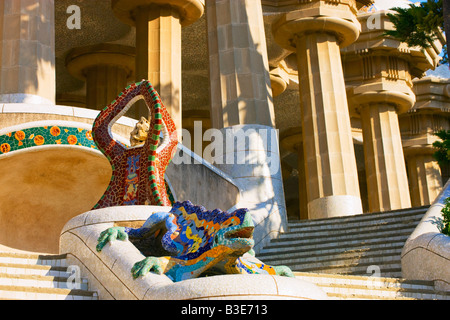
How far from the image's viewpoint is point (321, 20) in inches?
967

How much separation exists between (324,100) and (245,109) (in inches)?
208

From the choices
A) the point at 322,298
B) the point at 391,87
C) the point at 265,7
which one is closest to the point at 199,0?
the point at 265,7

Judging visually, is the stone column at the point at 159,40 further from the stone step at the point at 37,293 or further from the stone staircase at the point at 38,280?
the stone step at the point at 37,293

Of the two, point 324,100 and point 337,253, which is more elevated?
point 324,100

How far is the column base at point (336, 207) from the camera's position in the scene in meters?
22.8

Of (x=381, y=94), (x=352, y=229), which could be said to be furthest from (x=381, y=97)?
(x=352, y=229)

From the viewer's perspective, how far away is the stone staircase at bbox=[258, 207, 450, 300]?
10.4 meters

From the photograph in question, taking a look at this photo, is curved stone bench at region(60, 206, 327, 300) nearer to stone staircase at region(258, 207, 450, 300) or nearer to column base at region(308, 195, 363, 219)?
stone staircase at region(258, 207, 450, 300)

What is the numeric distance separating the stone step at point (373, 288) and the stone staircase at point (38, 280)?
9.88ft

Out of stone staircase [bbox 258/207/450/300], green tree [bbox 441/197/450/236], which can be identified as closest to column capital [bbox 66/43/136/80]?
stone staircase [bbox 258/207/450/300]

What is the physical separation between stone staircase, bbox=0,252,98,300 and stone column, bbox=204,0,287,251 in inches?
336

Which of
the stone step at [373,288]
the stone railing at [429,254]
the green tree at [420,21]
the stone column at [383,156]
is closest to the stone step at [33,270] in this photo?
the stone step at [373,288]

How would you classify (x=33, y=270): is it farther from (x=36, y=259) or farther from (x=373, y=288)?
(x=373, y=288)
